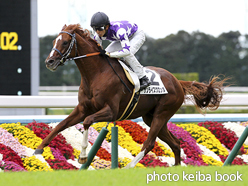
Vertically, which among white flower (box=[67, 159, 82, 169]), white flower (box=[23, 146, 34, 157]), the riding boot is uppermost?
the riding boot

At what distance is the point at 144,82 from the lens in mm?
4551

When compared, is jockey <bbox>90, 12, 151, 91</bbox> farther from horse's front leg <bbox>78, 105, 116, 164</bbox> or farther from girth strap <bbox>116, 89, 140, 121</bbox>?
horse's front leg <bbox>78, 105, 116, 164</bbox>

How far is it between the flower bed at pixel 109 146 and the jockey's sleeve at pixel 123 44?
1.48m

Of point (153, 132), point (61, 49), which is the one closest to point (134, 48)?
point (61, 49)

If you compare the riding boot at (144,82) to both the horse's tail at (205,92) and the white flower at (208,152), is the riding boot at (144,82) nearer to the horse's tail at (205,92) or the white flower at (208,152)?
the horse's tail at (205,92)

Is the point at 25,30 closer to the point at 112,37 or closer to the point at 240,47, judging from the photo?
the point at 112,37

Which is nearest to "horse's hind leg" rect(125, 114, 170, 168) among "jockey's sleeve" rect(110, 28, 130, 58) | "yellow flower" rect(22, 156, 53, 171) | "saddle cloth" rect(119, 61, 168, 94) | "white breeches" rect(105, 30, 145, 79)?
"saddle cloth" rect(119, 61, 168, 94)

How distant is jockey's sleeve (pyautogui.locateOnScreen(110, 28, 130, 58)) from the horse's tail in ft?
4.61

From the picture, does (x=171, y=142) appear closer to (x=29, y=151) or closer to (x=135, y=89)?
(x=135, y=89)

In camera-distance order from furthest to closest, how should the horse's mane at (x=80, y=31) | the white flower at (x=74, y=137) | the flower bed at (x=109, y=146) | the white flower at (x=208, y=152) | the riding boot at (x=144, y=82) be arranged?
1. the white flower at (x=208, y=152)
2. the white flower at (x=74, y=137)
3. the flower bed at (x=109, y=146)
4. the riding boot at (x=144, y=82)
5. the horse's mane at (x=80, y=31)

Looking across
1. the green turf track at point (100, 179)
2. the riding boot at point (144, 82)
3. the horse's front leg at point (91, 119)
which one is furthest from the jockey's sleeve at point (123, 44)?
the green turf track at point (100, 179)

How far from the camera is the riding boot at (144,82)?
4520mm

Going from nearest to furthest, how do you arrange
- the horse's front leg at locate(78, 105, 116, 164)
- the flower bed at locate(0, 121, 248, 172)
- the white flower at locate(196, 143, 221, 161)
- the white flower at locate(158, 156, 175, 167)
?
the horse's front leg at locate(78, 105, 116, 164) < the flower bed at locate(0, 121, 248, 172) < the white flower at locate(158, 156, 175, 167) < the white flower at locate(196, 143, 221, 161)

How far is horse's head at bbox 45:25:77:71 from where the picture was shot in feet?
12.9
